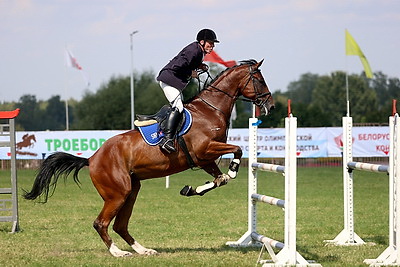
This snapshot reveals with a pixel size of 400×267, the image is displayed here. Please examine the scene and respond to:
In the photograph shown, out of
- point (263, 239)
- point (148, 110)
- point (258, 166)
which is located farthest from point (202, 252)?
point (148, 110)

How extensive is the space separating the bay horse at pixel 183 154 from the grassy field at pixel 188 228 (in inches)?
28.4

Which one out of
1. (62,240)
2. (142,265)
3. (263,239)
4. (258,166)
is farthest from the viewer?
(62,240)

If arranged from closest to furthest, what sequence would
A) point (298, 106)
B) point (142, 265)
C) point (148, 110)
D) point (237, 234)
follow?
point (142, 265)
point (237, 234)
point (298, 106)
point (148, 110)

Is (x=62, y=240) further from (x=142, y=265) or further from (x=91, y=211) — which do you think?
(x=91, y=211)

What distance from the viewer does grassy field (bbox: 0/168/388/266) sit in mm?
9125

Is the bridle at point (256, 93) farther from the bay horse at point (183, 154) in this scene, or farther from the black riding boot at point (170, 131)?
the black riding boot at point (170, 131)

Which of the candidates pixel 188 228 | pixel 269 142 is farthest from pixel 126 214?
pixel 269 142

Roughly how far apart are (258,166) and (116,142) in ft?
7.05

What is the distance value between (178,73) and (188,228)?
4.06 metres

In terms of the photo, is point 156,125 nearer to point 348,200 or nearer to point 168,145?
point 168,145

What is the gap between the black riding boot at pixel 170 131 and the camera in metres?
9.24

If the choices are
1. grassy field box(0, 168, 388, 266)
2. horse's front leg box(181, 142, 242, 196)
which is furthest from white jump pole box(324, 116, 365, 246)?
horse's front leg box(181, 142, 242, 196)

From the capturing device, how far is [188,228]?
12.7 m

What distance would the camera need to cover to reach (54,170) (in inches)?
398
